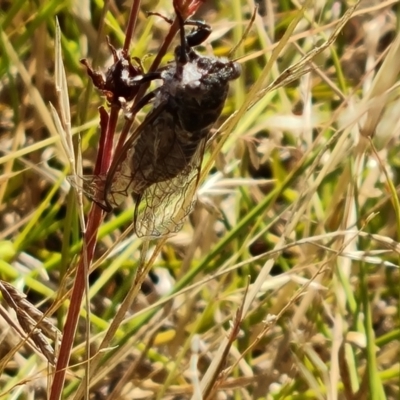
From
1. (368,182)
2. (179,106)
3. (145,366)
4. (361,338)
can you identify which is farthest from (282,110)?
(179,106)

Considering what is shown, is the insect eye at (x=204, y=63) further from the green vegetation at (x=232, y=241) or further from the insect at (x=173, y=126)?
the green vegetation at (x=232, y=241)

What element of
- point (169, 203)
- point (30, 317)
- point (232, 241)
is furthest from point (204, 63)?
point (232, 241)

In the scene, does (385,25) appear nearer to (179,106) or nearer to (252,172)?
(252,172)

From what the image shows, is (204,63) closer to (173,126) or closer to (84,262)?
(173,126)

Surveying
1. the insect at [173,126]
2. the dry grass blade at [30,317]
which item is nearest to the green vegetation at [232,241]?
the dry grass blade at [30,317]

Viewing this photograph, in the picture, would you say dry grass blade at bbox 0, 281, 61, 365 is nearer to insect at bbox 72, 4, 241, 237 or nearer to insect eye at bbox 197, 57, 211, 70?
insect at bbox 72, 4, 241, 237

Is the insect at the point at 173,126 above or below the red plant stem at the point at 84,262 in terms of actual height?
above

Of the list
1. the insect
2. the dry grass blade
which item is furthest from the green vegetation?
the insect

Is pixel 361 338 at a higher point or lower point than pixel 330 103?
lower
